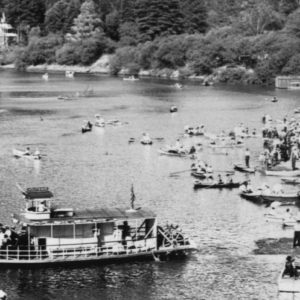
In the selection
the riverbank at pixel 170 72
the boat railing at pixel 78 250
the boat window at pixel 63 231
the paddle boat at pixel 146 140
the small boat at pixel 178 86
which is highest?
the riverbank at pixel 170 72

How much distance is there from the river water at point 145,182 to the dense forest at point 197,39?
2289 cm

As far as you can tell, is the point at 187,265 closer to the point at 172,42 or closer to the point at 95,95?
the point at 95,95

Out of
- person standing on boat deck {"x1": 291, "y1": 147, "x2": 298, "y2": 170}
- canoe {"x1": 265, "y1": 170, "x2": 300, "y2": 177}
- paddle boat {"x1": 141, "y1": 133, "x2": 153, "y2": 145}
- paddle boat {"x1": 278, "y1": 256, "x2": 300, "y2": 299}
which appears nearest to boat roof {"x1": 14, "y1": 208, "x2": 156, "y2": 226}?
paddle boat {"x1": 278, "y1": 256, "x2": 300, "y2": 299}

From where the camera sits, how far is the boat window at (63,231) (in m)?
42.7

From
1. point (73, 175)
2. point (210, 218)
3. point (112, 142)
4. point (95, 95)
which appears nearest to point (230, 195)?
point (210, 218)

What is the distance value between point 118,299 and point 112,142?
1724 inches

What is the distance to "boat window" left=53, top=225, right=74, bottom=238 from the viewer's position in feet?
140

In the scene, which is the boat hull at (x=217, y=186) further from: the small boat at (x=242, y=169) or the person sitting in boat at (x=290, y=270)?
the person sitting in boat at (x=290, y=270)

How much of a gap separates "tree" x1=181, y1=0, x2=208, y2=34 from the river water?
5434 centimetres

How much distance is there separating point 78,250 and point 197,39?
5131 inches

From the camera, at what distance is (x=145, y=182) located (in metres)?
61.6

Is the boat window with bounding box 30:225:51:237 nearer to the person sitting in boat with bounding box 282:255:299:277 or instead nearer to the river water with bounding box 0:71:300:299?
the river water with bounding box 0:71:300:299

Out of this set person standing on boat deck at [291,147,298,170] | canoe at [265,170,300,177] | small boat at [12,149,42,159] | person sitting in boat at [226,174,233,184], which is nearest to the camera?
person sitting in boat at [226,174,233,184]

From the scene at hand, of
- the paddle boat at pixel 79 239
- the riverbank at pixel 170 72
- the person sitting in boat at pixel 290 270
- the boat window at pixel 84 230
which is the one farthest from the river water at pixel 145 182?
the riverbank at pixel 170 72
